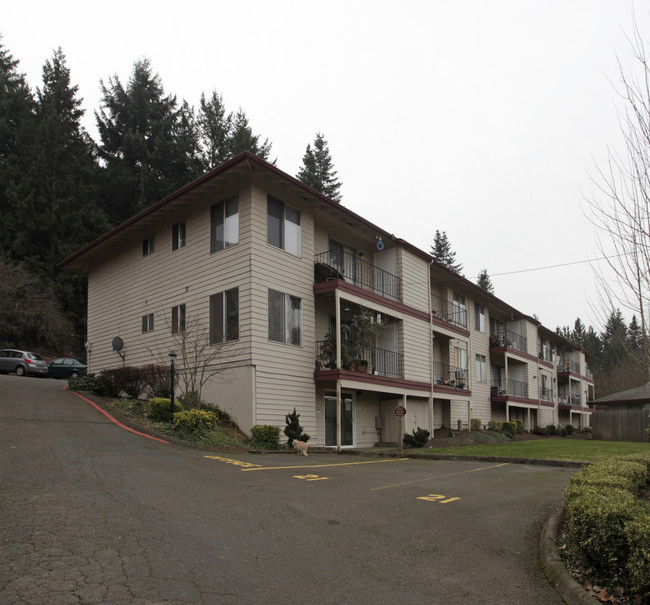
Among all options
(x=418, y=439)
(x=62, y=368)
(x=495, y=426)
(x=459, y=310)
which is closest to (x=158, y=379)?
(x=418, y=439)

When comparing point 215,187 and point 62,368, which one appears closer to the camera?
point 215,187

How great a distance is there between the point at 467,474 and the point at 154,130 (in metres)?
38.8

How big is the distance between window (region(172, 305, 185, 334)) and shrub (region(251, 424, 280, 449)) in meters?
5.47

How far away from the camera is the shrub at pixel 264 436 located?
15.2 metres

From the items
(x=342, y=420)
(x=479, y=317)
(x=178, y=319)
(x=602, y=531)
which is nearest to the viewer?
(x=602, y=531)

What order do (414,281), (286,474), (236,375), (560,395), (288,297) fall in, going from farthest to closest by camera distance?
1. (560,395)
2. (414,281)
3. (288,297)
4. (236,375)
5. (286,474)

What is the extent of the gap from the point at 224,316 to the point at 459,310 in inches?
635

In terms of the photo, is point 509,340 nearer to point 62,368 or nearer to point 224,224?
point 224,224

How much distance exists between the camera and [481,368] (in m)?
32.0

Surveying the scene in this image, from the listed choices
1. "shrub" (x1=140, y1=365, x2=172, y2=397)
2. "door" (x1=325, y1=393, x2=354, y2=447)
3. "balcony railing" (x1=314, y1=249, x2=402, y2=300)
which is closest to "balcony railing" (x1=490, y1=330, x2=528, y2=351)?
"balcony railing" (x1=314, y1=249, x2=402, y2=300)

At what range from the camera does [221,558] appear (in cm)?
535

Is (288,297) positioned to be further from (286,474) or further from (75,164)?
(75,164)

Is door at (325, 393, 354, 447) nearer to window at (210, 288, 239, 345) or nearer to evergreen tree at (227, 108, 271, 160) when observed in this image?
window at (210, 288, 239, 345)

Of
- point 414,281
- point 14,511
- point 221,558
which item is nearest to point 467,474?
point 221,558
